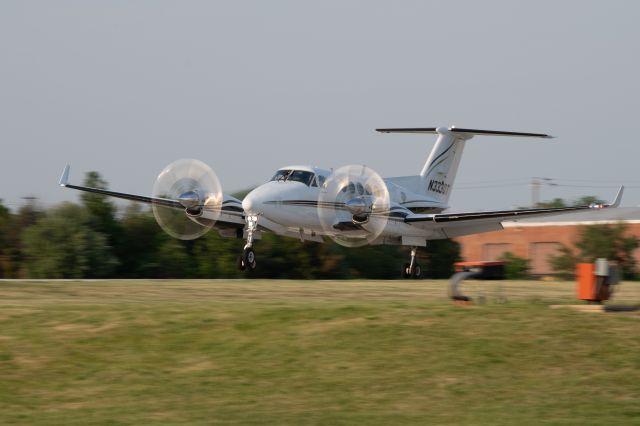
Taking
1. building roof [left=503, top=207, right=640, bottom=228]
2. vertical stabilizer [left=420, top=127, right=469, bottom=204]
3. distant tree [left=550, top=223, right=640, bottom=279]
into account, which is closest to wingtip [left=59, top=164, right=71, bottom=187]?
vertical stabilizer [left=420, top=127, right=469, bottom=204]

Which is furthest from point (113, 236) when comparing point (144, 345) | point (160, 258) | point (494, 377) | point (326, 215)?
point (494, 377)

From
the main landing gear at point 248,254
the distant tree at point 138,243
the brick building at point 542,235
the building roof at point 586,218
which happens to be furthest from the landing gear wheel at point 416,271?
the building roof at point 586,218

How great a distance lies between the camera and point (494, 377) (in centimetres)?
1689

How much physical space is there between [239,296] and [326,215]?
9428mm

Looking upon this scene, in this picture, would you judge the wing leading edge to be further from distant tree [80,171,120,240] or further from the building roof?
the building roof

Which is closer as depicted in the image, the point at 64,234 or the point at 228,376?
the point at 228,376

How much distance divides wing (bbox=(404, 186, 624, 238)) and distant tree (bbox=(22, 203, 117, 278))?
16.7 m

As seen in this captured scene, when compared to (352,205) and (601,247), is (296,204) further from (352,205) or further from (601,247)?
(601,247)

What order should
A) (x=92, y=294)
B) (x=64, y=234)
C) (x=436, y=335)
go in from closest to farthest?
(x=436, y=335) < (x=92, y=294) < (x=64, y=234)

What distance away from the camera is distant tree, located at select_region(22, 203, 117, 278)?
4478 cm

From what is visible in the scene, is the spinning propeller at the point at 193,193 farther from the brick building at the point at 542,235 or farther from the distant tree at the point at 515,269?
the brick building at the point at 542,235

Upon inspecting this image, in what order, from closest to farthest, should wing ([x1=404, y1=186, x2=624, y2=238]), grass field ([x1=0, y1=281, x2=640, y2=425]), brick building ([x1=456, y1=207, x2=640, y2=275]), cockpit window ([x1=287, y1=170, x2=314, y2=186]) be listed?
grass field ([x1=0, y1=281, x2=640, y2=425]), cockpit window ([x1=287, y1=170, x2=314, y2=186]), wing ([x1=404, y1=186, x2=624, y2=238]), brick building ([x1=456, y1=207, x2=640, y2=275])

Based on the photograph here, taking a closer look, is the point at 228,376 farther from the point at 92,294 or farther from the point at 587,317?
the point at 92,294

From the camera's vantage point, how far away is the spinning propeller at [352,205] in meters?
33.6
